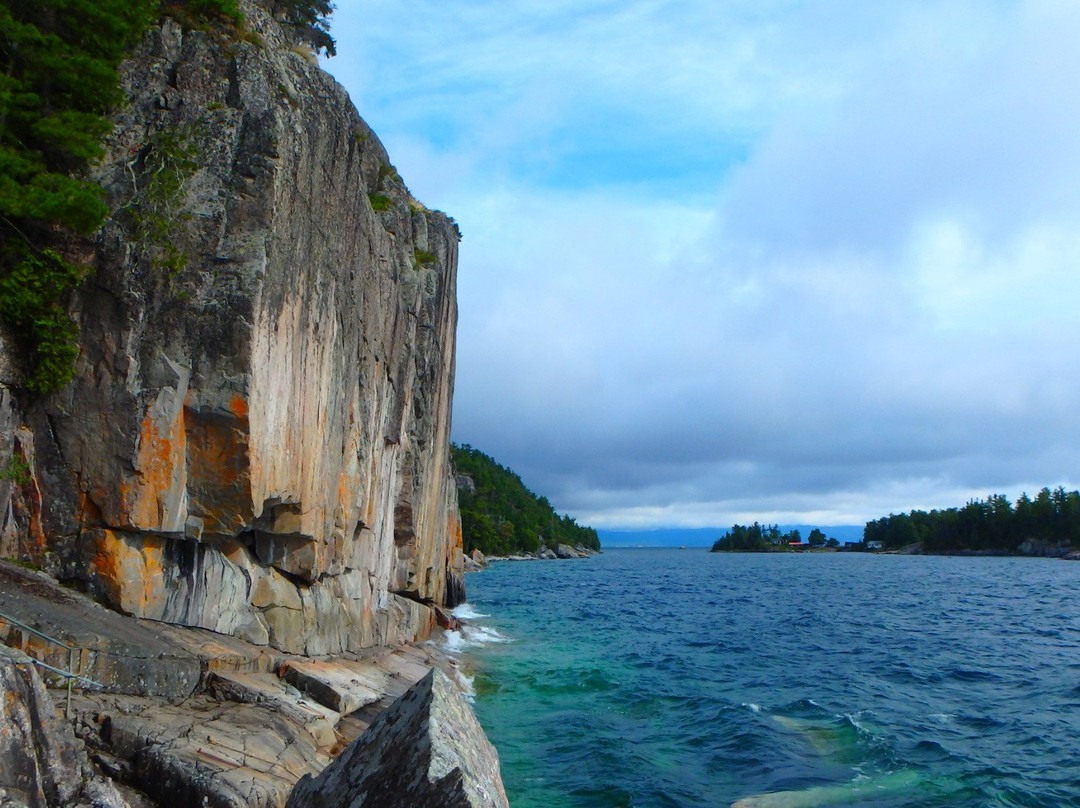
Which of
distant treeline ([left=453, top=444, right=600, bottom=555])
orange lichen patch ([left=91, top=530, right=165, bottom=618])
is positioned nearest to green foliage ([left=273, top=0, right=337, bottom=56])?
orange lichen patch ([left=91, top=530, right=165, bottom=618])

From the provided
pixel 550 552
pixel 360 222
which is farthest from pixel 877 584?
pixel 550 552

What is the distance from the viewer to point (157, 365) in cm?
1484

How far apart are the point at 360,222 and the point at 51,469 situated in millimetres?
11009

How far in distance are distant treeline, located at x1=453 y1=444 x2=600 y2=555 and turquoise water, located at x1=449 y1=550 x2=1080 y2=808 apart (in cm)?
9365

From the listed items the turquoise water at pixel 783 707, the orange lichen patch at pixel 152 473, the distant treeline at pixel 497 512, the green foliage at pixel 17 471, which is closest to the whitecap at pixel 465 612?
the turquoise water at pixel 783 707

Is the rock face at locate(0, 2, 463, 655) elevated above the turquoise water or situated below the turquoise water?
above

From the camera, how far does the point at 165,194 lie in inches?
609

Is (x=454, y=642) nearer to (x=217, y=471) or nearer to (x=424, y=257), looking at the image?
(x=424, y=257)

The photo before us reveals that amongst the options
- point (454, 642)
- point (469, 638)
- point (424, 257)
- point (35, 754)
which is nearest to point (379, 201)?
point (424, 257)

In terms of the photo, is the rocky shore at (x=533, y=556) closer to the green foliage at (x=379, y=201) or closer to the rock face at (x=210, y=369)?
the green foliage at (x=379, y=201)

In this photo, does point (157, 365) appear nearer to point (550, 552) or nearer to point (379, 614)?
point (379, 614)

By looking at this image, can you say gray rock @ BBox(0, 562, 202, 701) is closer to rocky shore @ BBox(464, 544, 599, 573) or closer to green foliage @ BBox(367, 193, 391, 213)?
green foliage @ BBox(367, 193, 391, 213)

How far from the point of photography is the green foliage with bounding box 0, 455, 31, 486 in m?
13.6

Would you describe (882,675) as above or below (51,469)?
below
